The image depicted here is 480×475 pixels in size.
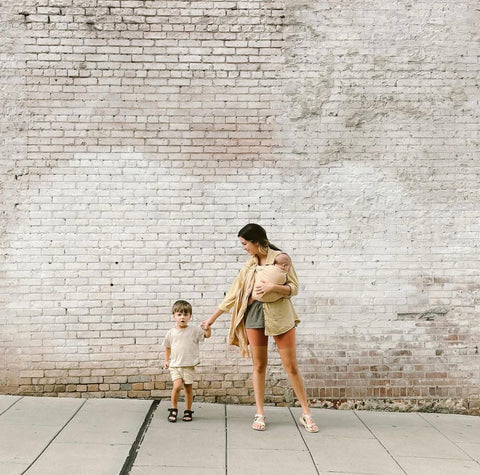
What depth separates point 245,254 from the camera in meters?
5.65

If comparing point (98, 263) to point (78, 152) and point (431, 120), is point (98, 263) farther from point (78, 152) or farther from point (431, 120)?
point (431, 120)

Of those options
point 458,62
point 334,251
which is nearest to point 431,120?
point 458,62

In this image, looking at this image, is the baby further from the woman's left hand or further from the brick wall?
the brick wall

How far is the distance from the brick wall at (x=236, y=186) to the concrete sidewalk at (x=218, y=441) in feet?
1.03

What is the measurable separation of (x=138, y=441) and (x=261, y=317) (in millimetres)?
1439

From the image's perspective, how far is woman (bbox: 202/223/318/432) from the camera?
187 inches

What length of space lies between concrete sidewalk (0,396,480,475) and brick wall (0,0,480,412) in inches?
12.4

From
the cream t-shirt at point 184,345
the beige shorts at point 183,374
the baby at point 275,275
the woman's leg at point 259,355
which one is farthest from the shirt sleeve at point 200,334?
the baby at point 275,275

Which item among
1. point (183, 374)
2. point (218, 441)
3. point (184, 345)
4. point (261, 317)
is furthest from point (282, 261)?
point (218, 441)

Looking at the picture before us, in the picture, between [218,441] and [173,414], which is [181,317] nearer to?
[173,414]

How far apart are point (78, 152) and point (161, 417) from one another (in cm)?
275

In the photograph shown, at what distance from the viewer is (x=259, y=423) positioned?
485 centimetres

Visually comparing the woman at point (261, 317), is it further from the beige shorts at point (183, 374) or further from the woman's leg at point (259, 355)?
the beige shorts at point (183, 374)

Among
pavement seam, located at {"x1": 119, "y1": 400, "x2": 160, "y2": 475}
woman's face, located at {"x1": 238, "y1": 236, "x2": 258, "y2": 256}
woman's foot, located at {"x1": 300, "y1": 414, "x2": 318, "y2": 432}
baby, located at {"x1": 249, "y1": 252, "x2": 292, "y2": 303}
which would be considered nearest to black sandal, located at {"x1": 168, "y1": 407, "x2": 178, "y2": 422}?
pavement seam, located at {"x1": 119, "y1": 400, "x2": 160, "y2": 475}
